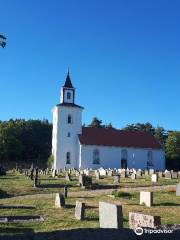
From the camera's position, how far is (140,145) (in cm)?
7375

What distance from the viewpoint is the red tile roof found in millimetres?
71375

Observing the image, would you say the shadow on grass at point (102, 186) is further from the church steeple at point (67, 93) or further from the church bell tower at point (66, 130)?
the church steeple at point (67, 93)

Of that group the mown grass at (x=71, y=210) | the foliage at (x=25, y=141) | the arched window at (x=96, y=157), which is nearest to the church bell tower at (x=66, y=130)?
the arched window at (x=96, y=157)

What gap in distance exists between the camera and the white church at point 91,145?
229 feet

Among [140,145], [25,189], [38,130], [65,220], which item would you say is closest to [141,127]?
[38,130]

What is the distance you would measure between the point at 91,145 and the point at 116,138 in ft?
17.6

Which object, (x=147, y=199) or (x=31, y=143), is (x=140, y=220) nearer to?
(x=147, y=199)

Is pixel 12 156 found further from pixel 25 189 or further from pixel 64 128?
pixel 25 189

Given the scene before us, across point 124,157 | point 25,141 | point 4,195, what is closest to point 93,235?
point 4,195

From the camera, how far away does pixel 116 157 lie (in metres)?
72.0

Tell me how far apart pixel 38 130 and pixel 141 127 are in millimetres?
26932

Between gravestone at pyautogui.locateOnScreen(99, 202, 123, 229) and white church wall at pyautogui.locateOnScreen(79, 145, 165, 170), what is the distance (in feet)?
184

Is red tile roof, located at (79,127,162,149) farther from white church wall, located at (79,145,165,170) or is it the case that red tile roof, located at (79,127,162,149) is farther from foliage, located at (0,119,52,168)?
foliage, located at (0,119,52,168)

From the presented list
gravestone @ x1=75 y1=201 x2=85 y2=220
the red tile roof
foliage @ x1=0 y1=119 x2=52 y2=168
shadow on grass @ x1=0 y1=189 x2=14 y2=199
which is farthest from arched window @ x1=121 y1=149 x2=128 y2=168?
gravestone @ x1=75 y1=201 x2=85 y2=220
